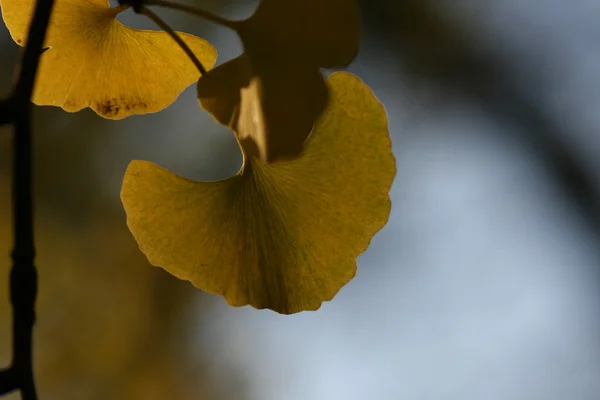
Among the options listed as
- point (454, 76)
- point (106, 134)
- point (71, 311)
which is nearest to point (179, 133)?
point (106, 134)

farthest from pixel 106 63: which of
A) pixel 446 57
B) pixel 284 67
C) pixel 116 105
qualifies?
pixel 446 57

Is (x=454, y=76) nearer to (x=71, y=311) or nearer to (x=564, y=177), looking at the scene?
(x=564, y=177)

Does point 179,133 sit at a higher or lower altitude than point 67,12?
lower

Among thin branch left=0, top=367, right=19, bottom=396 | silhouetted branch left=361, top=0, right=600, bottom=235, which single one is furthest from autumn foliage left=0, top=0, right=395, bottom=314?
silhouetted branch left=361, top=0, right=600, bottom=235

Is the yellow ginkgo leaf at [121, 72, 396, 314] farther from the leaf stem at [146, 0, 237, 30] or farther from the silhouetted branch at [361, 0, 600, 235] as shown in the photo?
the silhouetted branch at [361, 0, 600, 235]

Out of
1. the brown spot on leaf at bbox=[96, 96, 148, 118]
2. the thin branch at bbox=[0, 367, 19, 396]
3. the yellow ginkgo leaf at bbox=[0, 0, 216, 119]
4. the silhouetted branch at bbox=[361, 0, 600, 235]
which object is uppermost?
the thin branch at bbox=[0, 367, 19, 396]

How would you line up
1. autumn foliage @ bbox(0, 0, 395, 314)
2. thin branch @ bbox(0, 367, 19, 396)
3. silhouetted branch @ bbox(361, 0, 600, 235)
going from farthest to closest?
silhouetted branch @ bbox(361, 0, 600, 235) → autumn foliage @ bbox(0, 0, 395, 314) → thin branch @ bbox(0, 367, 19, 396)

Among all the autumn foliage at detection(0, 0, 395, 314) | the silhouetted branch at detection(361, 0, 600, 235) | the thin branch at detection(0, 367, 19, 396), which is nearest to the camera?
the thin branch at detection(0, 367, 19, 396)
